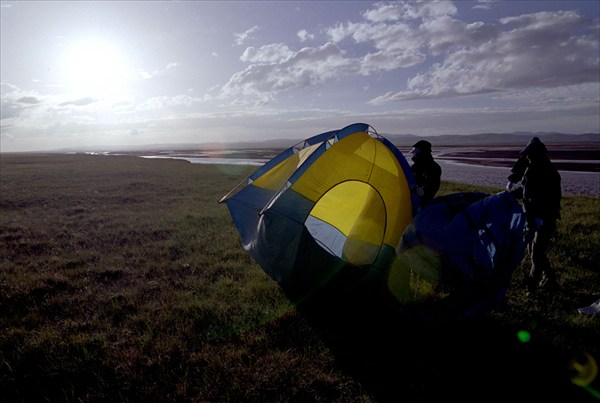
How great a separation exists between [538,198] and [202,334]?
20.0 ft

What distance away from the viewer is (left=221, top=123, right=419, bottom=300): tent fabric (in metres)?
5.90

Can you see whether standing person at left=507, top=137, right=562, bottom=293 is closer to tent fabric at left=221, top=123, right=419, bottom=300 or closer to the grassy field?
the grassy field

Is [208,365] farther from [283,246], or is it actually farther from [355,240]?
[355,240]

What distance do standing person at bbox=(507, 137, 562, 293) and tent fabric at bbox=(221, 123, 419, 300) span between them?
1.95m

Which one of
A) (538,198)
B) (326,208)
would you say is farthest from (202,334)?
(538,198)

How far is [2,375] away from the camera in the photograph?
4.27m

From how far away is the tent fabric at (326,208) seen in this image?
19.4 feet

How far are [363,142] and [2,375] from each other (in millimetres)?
6407

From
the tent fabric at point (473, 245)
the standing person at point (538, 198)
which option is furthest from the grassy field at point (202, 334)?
the tent fabric at point (473, 245)

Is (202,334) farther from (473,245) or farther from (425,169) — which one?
(425,169)

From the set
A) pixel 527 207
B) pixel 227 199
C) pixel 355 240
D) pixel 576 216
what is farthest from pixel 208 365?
pixel 576 216

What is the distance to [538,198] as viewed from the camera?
6055 millimetres

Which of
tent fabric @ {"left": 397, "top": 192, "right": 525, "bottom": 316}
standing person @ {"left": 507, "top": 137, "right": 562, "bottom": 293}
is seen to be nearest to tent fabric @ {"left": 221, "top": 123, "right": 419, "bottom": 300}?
tent fabric @ {"left": 397, "top": 192, "right": 525, "bottom": 316}

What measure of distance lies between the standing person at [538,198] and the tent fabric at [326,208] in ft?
6.41
